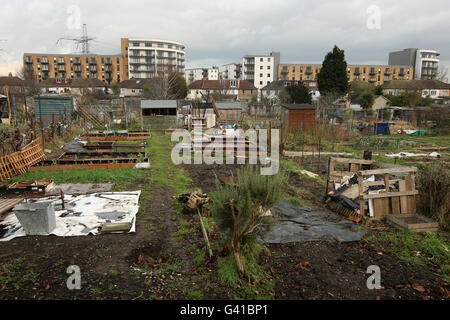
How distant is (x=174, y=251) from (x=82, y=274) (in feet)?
5.08

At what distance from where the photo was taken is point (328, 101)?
1565 inches

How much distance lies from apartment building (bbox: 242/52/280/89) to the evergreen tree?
132 ft

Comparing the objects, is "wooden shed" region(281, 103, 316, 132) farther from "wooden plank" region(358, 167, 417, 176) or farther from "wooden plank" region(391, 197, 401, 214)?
"wooden plank" region(391, 197, 401, 214)

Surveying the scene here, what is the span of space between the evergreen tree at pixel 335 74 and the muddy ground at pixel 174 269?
41260 mm

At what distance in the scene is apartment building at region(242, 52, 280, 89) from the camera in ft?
272

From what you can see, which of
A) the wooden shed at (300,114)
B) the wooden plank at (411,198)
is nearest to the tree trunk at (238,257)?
the wooden plank at (411,198)

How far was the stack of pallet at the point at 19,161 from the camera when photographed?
10172 millimetres

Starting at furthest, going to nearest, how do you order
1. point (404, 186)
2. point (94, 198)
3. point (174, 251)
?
point (94, 198) < point (404, 186) < point (174, 251)

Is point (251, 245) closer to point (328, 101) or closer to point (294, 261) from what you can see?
point (294, 261)

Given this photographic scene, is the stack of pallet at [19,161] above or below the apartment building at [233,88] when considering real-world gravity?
below

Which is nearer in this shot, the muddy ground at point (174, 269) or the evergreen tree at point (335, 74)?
the muddy ground at point (174, 269)

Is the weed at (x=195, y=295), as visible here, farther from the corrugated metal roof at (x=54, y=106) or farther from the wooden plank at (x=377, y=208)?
the corrugated metal roof at (x=54, y=106)

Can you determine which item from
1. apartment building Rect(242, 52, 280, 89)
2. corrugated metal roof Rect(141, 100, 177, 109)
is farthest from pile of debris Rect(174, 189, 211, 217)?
apartment building Rect(242, 52, 280, 89)
